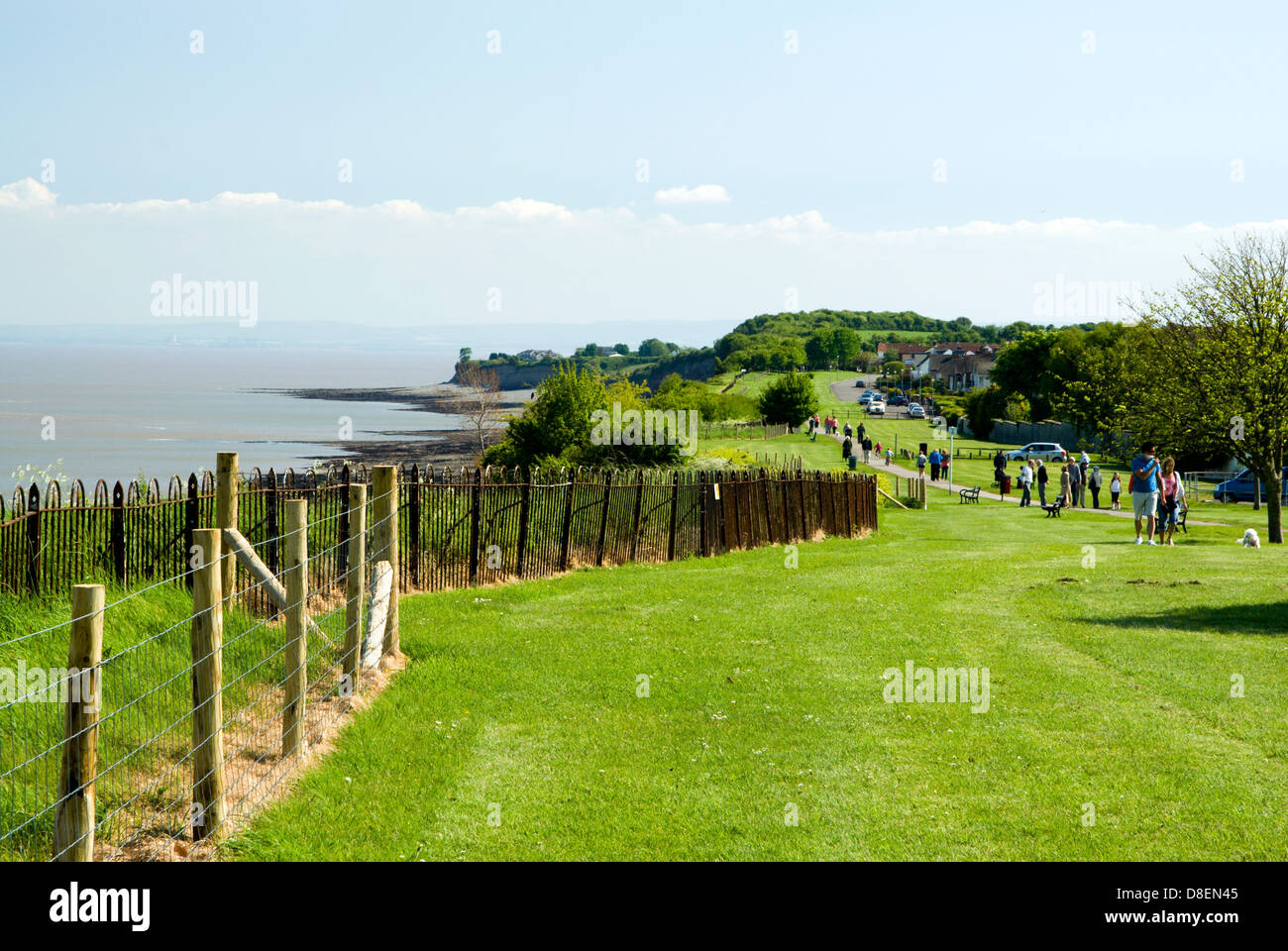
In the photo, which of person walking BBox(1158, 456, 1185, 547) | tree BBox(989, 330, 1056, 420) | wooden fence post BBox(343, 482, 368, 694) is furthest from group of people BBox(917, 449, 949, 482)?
wooden fence post BBox(343, 482, 368, 694)

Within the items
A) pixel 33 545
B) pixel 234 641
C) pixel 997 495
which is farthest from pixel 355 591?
pixel 997 495

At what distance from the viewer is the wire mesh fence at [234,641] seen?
5945 millimetres

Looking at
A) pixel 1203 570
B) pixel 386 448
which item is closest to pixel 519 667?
pixel 1203 570

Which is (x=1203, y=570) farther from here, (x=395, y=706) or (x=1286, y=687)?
(x=395, y=706)

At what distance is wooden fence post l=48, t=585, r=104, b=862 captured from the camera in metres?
4.75

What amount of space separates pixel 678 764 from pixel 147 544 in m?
7.43

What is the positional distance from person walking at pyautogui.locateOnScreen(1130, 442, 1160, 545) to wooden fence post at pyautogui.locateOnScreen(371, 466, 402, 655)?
15900 mm

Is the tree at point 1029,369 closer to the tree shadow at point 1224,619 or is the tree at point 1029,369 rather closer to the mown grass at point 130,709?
the tree shadow at point 1224,619

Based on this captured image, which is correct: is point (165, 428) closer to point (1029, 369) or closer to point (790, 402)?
point (790, 402)

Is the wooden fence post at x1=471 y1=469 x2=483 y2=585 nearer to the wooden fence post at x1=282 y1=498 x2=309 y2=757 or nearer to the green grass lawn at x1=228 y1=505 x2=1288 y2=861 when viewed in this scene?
the green grass lawn at x1=228 y1=505 x2=1288 y2=861

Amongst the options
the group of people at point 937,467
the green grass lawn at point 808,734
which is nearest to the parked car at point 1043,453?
the group of people at point 937,467

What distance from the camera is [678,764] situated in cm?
773

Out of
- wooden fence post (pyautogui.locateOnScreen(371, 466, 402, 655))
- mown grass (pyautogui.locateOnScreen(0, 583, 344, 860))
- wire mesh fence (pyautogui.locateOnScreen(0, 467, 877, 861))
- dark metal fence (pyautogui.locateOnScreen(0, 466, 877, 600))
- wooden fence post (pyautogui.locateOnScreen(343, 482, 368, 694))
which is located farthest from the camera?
dark metal fence (pyautogui.locateOnScreen(0, 466, 877, 600))

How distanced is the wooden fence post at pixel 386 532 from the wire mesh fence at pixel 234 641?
23 millimetres
